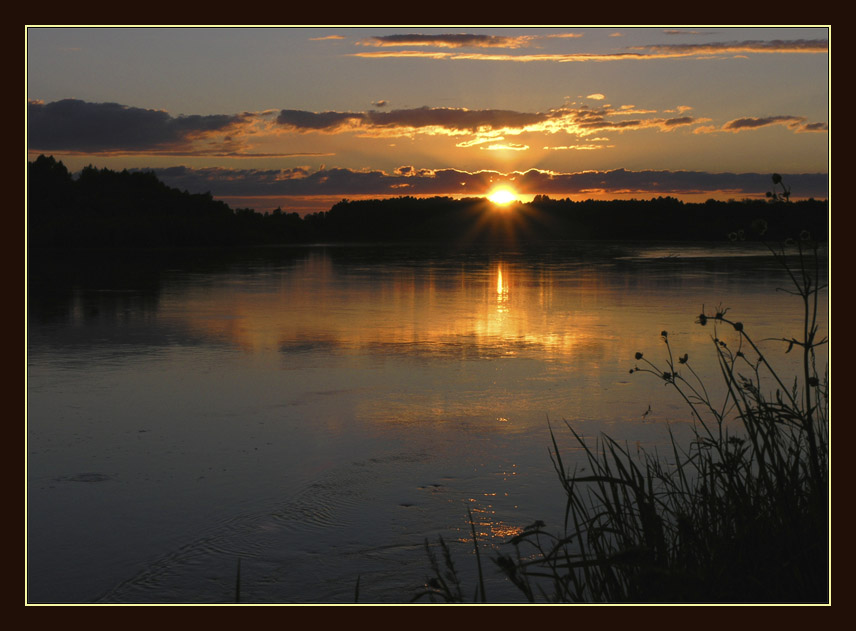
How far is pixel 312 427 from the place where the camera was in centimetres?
642

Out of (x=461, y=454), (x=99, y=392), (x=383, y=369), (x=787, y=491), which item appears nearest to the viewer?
(x=787, y=491)

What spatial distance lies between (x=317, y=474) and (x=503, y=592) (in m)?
1.76

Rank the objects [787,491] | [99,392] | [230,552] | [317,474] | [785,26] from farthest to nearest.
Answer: [99,392] → [317,474] → [230,552] → [785,26] → [787,491]

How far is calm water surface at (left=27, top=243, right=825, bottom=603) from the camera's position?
420cm

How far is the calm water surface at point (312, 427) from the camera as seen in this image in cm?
420

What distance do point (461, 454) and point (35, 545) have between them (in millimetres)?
2486

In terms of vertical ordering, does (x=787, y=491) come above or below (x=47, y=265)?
below

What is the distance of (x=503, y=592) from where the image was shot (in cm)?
391

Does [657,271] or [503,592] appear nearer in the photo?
[503,592]

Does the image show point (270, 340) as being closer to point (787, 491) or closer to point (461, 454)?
point (461, 454)

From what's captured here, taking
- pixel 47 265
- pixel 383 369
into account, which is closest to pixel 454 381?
pixel 383 369

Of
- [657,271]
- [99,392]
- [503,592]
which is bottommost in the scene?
[503,592]

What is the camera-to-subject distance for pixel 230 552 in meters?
4.27

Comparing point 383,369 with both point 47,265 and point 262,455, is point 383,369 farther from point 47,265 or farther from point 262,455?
point 47,265
